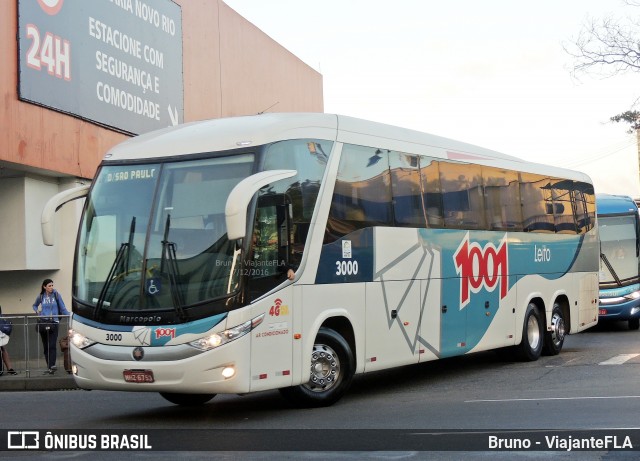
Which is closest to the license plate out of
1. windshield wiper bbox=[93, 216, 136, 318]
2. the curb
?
windshield wiper bbox=[93, 216, 136, 318]

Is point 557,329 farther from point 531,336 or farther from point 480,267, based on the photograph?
point 480,267

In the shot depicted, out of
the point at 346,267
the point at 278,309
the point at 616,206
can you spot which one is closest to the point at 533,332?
the point at 346,267

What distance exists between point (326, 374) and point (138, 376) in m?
2.44

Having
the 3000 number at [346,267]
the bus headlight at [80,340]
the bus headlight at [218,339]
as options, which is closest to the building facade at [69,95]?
the bus headlight at [80,340]

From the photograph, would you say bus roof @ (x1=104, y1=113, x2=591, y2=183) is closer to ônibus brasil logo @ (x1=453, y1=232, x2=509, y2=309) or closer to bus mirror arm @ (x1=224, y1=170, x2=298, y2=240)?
bus mirror arm @ (x1=224, y1=170, x2=298, y2=240)

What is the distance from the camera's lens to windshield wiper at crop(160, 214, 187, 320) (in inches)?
424

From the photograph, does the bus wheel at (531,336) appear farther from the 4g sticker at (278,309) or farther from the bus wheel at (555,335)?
the 4g sticker at (278,309)

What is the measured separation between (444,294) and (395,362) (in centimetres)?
183

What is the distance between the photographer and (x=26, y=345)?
18188mm

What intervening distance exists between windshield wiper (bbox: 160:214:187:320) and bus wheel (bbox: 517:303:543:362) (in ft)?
27.5

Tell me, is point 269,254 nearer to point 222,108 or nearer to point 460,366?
point 460,366

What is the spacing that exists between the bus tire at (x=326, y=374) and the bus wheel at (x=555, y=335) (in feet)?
23.4

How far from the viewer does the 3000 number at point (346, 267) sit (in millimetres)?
12395

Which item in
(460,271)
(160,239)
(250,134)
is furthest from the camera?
(460,271)
